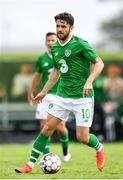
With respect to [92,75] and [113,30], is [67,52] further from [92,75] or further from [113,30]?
[113,30]

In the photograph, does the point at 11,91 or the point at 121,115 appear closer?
the point at 121,115

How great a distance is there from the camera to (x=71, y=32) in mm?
12539

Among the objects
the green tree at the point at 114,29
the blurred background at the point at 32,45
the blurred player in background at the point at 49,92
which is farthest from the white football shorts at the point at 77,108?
the green tree at the point at 114,29

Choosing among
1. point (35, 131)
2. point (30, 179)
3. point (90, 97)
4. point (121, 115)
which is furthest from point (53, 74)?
point (35, 131)

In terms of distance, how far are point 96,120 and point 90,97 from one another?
40.5 ft

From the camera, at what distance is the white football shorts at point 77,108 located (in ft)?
41.4

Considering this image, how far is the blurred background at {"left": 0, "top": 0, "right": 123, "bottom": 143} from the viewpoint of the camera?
2681 cm

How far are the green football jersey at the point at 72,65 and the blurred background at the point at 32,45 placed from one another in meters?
13.4

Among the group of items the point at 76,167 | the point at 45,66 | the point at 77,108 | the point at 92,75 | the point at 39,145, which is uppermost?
the point at 92,75

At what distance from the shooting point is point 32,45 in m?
28.1

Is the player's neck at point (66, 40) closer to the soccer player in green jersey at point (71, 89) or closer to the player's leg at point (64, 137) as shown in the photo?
the soccer player in green jersey at point (71, 89)

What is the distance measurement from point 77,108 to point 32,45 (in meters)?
15.6

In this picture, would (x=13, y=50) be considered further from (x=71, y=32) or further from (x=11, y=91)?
(x=71, y=32)

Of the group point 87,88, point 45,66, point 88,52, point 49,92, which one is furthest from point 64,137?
point 87,88
